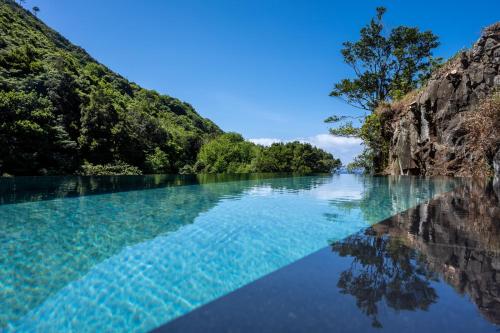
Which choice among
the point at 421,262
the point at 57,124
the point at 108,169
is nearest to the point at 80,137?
the point at 57,124

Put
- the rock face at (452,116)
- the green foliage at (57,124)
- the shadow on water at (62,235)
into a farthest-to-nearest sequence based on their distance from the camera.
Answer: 1. the green foliage at (57,124)
2. the rock face at (452,116)
3. the shadow on water at (62,235)

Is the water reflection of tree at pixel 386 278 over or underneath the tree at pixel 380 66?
underneath

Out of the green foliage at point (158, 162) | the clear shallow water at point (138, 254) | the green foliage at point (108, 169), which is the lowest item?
the clear shallow water at point (138, 254)

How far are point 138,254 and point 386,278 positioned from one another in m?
2.95

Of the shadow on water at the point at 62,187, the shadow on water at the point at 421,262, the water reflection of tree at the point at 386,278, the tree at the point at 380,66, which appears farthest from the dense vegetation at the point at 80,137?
the water reflection of tree at the point at 386,278

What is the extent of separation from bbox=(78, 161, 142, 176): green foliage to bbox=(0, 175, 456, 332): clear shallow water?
2430 centimetres

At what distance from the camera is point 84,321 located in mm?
2285

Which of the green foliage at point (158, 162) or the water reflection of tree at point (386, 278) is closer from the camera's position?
the water reflection of tree at point (386, 278)

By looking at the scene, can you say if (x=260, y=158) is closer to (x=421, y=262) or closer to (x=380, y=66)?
(x=380, y=66)

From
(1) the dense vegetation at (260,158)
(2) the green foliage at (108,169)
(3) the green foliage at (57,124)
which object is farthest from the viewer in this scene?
(1) the dense vegetation at (260,158)

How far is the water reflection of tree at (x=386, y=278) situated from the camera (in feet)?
7.77

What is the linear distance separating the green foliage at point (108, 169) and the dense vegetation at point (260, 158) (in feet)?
58.9

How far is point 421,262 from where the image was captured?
324 centimetres

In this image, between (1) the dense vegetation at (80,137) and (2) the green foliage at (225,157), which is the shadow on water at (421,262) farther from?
(2) the green foliage at (225,157)
